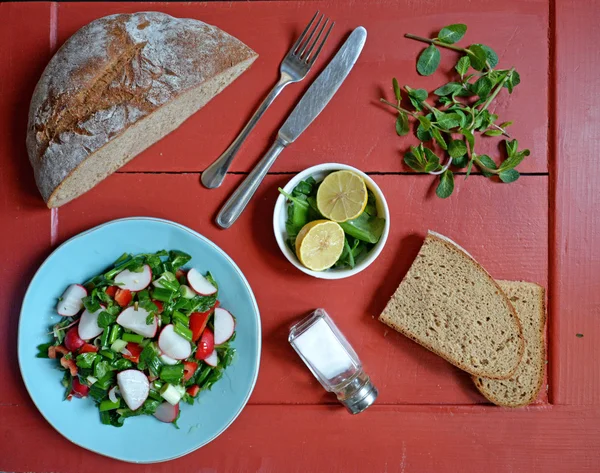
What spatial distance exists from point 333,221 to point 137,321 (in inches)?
35.4

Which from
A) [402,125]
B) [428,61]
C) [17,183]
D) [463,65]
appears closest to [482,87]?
[463,65]

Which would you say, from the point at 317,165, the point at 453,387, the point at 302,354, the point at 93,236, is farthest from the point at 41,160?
the point at 453,387

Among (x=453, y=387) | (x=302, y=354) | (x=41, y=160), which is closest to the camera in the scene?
(x=41, y=160)

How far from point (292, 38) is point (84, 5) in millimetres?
948

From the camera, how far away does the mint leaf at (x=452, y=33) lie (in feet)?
7.42

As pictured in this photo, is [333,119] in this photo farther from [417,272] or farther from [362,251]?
[417,272]

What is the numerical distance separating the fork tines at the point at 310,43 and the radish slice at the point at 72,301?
4.52 ft

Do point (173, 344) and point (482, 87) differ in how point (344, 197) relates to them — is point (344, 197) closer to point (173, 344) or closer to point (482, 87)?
point (482, 87)

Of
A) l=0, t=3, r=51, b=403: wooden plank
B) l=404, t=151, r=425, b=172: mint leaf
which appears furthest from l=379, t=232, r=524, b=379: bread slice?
l=0, t=3, r=51, b=403: wooden plank

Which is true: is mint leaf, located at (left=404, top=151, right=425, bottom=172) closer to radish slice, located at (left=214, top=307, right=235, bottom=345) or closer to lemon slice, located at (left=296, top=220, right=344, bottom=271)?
lemon slice, located at (left=296, top=220, right=344, bottom=271)

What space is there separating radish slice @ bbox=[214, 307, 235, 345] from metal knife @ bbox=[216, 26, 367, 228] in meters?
0.40

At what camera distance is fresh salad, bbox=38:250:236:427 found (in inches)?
84.7

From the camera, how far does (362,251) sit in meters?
2.25

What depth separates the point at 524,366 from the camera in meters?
2.32
